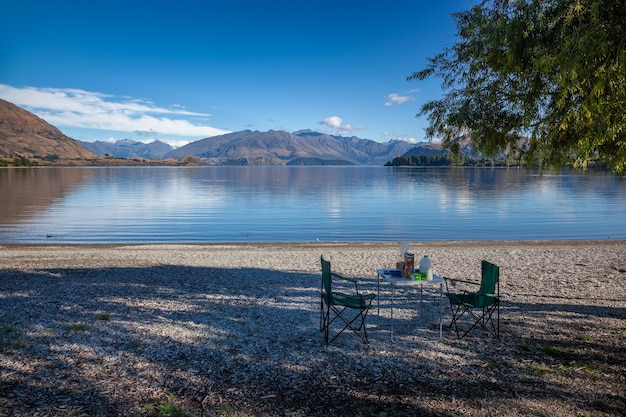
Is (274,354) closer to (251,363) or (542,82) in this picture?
(251,363)

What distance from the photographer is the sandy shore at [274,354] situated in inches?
201

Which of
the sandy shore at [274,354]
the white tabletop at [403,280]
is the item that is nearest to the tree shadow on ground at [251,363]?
the sandy shore at [274,354]

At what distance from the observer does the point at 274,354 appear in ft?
21.8

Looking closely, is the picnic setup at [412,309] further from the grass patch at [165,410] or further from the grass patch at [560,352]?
the grass patch at [165,410]

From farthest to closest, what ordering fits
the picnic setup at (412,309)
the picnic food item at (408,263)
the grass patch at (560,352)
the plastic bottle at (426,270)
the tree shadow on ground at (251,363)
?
the picnic food item at (408,263) → the plastic bottle at (426,270) → the picnic setup at (412,309) → the grass patch at (560,352) → the tree shadow on ground at (251,363)

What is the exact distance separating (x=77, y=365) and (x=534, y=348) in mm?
7261

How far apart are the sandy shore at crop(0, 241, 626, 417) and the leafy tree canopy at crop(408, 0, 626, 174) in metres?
3.35

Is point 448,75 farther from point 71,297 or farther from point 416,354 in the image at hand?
point 71,297

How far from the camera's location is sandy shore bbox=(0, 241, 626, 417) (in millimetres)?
5098

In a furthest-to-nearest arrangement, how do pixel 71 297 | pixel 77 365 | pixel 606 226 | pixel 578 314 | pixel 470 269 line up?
pixel 606 226 < pixel 470 269 < pixel 71 297 < pixel 578 314 < pixel 77 365

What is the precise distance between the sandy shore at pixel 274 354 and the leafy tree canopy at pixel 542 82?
3.35 m

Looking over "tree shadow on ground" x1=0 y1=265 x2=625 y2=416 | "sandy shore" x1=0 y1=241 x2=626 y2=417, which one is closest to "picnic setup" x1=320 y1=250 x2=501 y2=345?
"sandy shore" x1=0 y1=241 x2=626 y2=417

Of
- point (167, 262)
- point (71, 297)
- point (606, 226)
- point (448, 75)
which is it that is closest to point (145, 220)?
point (167, 262)

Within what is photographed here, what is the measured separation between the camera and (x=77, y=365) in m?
6.03
